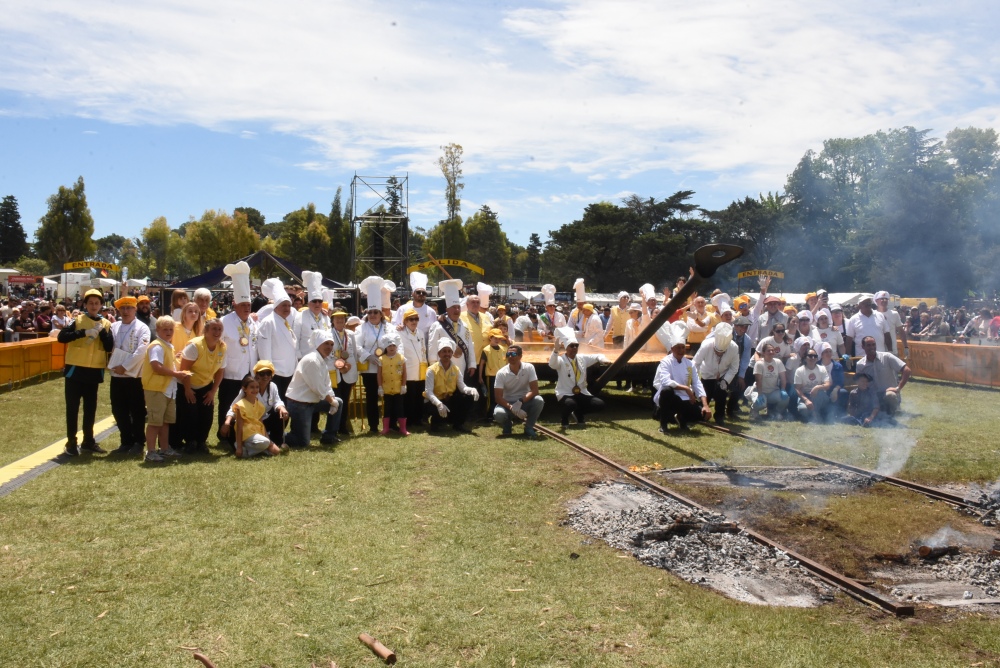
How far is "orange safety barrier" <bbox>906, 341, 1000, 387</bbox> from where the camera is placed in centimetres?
1577

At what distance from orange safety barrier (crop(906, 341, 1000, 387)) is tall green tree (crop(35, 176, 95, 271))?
4685 centimetres

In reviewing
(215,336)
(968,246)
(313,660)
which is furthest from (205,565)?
(968,246)

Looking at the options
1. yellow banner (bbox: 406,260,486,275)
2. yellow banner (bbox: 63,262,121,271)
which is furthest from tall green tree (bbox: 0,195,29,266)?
yellow banner (bbox: 406,260,486,275)

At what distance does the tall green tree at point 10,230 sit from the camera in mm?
81625

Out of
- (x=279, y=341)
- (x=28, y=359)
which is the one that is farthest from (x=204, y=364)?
(x=28, y=359)

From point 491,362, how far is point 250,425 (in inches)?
155

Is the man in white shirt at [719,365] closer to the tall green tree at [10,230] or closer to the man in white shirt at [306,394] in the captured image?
the man in white shirt at [306,394]

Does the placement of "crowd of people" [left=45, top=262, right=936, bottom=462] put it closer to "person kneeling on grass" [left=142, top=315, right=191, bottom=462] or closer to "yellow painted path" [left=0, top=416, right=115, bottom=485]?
"person kneeling on grass" [left=142, top=315, right=191, bottom=462]

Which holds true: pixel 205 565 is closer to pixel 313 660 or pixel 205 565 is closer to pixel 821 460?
pixel 313 660

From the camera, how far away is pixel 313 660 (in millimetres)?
4012

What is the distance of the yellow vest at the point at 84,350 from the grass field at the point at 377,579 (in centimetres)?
107

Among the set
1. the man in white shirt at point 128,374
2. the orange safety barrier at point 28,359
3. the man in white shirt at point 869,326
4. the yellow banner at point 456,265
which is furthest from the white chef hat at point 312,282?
the yellow banner at point 456,265

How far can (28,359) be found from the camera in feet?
50.3

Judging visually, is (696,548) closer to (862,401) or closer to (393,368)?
(393,368)
